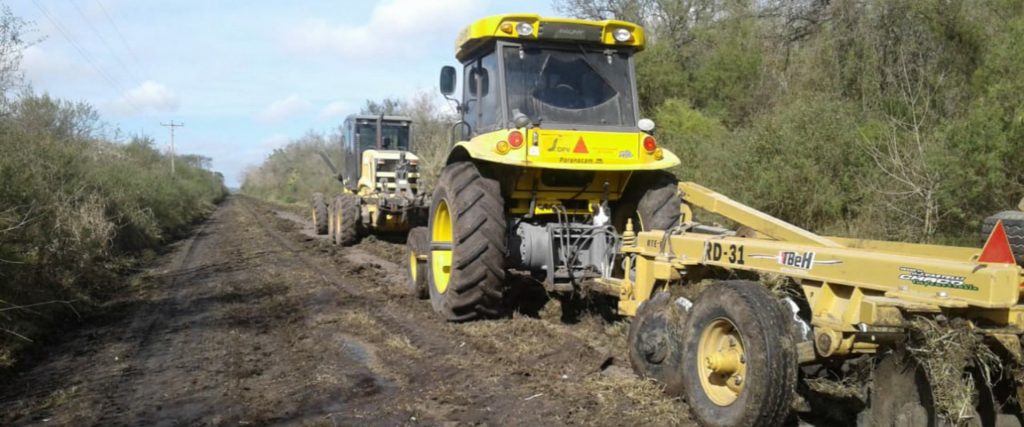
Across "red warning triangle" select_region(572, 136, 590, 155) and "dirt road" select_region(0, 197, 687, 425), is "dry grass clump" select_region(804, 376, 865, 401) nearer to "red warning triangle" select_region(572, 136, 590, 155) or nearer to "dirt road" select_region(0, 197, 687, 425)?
"dirt road" select_region(0, 197, 687, 425)

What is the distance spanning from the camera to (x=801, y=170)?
10.9 metres

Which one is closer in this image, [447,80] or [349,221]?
[447,80]

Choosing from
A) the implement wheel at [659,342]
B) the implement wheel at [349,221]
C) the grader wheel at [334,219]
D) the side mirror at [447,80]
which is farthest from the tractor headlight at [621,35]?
the grader wheel at [334,219]

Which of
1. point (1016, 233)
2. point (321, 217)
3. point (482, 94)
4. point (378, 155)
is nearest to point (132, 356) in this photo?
point (482, 94)

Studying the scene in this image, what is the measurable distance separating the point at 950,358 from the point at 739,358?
0.97m

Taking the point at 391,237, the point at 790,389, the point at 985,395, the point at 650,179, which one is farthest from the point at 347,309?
the point at 391,237

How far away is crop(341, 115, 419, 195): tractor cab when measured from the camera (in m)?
15.6

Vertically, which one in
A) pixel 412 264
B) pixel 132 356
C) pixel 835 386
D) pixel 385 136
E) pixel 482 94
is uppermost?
pixel 385 136

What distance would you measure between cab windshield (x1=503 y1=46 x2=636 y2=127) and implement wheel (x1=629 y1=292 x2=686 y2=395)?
7.69 ft

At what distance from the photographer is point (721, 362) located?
4043mm

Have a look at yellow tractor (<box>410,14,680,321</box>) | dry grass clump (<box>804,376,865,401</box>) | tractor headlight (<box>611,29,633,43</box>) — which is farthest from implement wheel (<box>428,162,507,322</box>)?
dry grass clump (<box>804,376,865,401</box>)

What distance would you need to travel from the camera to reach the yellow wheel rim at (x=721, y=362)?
13.2ft

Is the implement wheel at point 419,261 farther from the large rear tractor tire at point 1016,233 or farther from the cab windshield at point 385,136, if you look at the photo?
the cab windshield at point 385,136

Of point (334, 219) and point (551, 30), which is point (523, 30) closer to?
point (551, 30)
